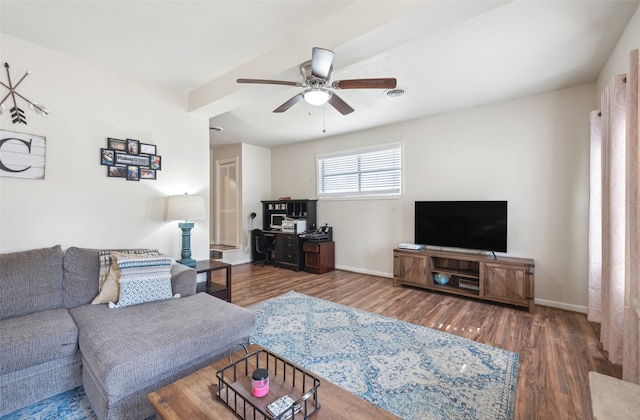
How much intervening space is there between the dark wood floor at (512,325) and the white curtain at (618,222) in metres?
0.24

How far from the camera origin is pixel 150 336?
5.44ft

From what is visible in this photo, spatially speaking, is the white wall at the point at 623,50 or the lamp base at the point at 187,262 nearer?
the white wall at the point at 623,50

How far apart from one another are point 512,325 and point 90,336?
3.59 meters

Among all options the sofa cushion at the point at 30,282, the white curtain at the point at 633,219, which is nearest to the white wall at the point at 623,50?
the white curtain at the point at 633,219

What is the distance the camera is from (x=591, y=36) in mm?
2240

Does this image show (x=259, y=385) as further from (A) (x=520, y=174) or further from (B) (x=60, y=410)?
(A) (x=520, y=174)

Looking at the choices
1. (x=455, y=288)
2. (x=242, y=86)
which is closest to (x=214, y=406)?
(x=242, y=86)

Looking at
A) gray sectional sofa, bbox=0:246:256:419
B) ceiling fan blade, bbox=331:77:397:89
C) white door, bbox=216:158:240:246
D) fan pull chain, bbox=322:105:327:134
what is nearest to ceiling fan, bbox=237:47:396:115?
ceiling fan blade, bbox=331:77:397:89

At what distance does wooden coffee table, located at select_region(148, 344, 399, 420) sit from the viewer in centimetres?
113

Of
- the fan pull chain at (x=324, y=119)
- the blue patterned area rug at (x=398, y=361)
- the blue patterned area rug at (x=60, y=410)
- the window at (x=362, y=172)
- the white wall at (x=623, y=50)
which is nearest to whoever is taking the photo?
the blue patterned area rug at (x=60, y=410)

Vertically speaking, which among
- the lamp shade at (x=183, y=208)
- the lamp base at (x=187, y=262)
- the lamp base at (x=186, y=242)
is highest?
the lamp shade at (x=183, y=208)

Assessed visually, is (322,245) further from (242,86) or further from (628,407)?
(628,407)

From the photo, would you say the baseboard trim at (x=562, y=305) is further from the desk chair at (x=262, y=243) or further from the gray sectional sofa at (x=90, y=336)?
the desk chair at (x=262, y=243)

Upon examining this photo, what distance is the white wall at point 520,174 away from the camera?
3.22 m
